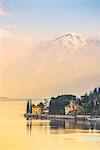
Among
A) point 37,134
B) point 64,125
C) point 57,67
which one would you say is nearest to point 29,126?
point 37,134

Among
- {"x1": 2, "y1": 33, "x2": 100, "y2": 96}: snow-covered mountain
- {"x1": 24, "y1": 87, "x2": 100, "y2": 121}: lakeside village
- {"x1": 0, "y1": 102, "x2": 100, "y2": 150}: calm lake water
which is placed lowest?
{"x1": 0, "y1": 102, "x2": 100, "y2": 150}: calm lake water

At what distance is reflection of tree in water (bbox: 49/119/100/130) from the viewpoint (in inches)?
91.0

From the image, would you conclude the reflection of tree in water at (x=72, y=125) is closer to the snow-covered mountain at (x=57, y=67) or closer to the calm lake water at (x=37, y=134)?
the calm lake water at (x=37, y=134)

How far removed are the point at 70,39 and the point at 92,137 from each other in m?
0.63

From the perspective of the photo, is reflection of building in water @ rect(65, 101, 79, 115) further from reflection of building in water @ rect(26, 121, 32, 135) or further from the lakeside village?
reflection of building in water @ rect(26, 121, 32, 135)

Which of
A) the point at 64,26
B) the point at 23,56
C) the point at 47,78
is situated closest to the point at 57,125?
the point at 47,78

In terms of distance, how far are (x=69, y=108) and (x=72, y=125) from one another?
0.37 feet

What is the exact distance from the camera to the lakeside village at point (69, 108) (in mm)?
2318

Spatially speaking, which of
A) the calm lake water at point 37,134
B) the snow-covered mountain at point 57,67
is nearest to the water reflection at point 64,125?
the calm lake water at point 37,134

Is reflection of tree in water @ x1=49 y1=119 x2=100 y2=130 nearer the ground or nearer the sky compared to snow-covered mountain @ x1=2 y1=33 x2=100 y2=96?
nearer the ground

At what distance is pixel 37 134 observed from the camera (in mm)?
2260

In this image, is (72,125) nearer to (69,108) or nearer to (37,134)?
(69,108)

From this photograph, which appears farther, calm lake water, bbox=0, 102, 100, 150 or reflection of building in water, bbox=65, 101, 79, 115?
reflection of building in water, bbox=65, 101, 79, 115

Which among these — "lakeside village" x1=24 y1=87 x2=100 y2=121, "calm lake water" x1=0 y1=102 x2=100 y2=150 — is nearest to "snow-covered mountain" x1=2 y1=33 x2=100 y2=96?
"lakeside village" x1=24 y1=87 x2=100 y2=121
